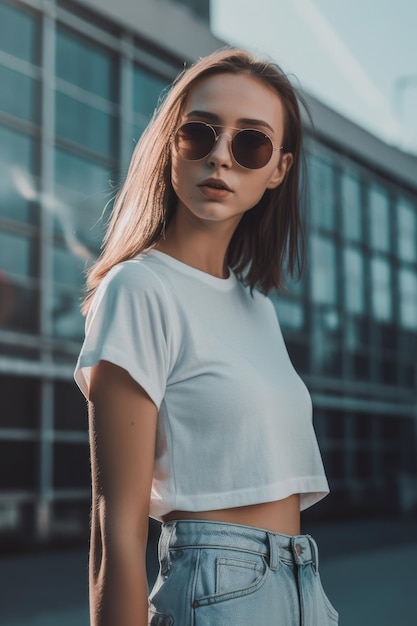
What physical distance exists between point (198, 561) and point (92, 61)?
1511 cm

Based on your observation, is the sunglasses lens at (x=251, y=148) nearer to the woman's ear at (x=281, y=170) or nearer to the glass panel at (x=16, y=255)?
the woman's ear at (x=281, y=170)

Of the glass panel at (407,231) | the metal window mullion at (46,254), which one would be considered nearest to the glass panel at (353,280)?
the glass panel at (407,231)

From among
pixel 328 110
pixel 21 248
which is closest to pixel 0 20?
pixel 21 248

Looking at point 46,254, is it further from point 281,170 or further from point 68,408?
point 281,170

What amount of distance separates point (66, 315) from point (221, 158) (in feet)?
43.8

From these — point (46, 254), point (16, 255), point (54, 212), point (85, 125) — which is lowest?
point (16, 255)

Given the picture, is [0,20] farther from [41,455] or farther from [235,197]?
[235,197]

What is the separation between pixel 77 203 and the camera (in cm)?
1544

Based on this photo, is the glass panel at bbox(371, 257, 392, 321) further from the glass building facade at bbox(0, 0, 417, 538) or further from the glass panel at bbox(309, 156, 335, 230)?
the glass building facade at bbox(0, 0, 417, 538)

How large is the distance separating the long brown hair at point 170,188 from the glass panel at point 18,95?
12752mm

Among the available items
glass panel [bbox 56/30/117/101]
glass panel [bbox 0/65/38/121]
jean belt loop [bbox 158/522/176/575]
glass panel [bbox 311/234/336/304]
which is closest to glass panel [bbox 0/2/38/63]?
glass panel [bbox 0/65/38/121]

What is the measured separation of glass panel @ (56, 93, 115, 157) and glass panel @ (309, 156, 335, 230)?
5.66m

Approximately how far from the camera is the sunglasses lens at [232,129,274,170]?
6.07 ft

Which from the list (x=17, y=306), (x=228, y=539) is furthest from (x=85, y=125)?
(x=228, y=539)
